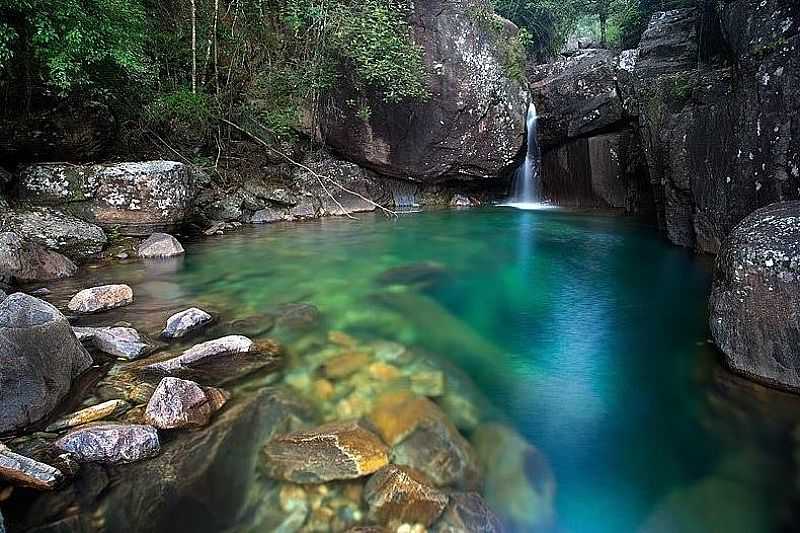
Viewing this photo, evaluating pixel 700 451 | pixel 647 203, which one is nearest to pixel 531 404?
pixel 700 451

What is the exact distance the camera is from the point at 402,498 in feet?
7.68

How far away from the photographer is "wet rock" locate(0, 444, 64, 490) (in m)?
2.25

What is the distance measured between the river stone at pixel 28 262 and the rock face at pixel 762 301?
21.2 ft

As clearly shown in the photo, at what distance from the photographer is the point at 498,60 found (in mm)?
11391

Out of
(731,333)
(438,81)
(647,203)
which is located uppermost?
(438,81)

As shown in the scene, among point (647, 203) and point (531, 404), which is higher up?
point (647, 203)

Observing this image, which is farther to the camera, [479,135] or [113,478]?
[479,135]

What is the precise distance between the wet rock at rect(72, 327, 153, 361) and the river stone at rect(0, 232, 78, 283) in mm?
2175

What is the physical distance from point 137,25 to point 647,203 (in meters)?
9.91

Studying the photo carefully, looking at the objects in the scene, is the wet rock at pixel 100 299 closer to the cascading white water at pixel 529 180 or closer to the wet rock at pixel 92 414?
the wet rock at pixel 92 414

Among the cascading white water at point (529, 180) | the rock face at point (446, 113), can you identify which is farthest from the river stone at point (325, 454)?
the cascading white water at point (529, 180)

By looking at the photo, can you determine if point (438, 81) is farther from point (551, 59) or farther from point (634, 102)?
point (551, 59)

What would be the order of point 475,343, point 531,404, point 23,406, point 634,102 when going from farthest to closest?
point 634,102 < point 475,343 < point 531,404 < point 23,406

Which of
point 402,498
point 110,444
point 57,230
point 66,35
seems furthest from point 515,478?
point 57,230
